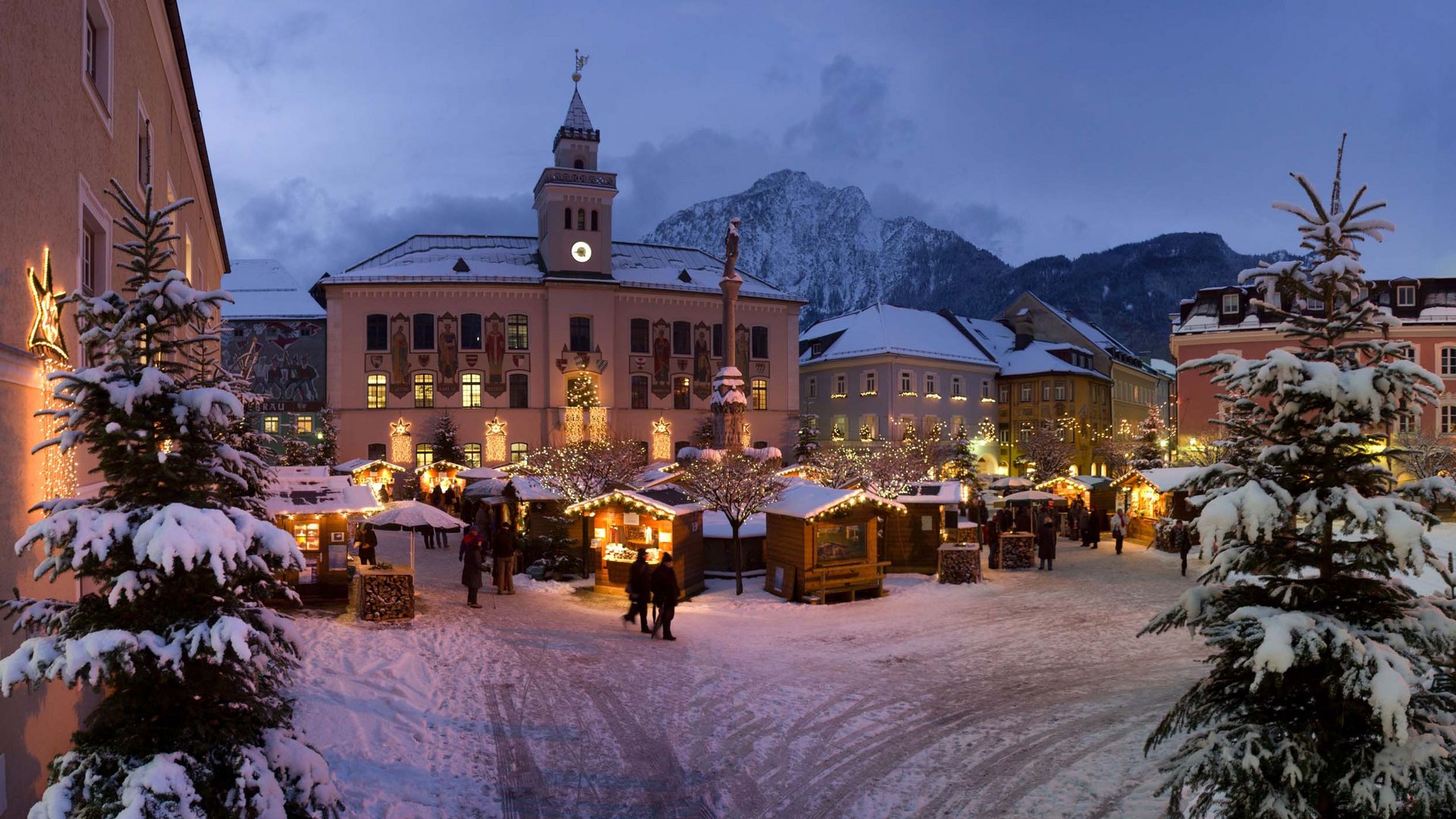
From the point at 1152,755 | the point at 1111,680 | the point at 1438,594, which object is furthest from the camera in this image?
the point at 1111,680

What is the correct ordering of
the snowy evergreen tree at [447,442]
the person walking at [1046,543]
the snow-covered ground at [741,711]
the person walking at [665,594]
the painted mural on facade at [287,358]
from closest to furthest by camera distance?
the snow-covered ground at [741,711]
the person walking at [665,594]
the person walking at [1046,543]
the snowy evergreen tree at [447,442]
the painted mural on facade at [287,358]

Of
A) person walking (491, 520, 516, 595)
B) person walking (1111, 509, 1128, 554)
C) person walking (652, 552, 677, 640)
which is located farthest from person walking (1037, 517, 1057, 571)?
person walking (491, 520, 516, 595)

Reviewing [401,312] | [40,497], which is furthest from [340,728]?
[401,312]

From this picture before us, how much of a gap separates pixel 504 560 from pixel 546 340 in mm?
29713

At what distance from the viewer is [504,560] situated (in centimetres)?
1939

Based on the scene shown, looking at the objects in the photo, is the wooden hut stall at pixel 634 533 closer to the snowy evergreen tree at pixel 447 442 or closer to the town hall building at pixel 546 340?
the town hall building at pixel 546 340

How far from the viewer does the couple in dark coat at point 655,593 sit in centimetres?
1523

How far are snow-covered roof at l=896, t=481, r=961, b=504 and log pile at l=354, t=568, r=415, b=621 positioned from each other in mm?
13845

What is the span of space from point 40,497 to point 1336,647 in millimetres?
9803

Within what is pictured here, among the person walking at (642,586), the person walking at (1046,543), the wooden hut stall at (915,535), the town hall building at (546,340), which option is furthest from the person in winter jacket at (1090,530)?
the person walking at (642,586)

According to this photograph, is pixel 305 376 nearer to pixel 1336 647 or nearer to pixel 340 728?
pixel 340 728

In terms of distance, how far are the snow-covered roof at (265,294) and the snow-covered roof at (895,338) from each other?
29.7m

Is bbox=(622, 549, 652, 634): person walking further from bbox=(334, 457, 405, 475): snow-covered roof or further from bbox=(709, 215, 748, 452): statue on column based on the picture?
bbox=(334, 457, 405, 475): snow-covered roof

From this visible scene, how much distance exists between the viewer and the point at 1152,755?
9.99 metres
